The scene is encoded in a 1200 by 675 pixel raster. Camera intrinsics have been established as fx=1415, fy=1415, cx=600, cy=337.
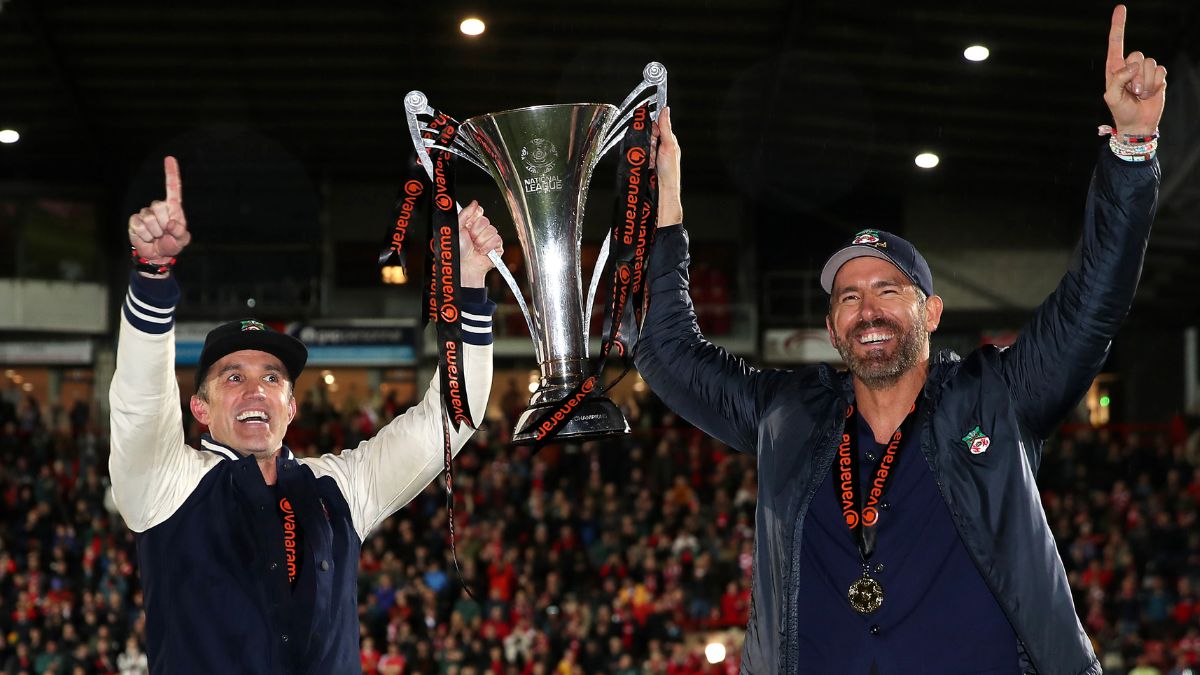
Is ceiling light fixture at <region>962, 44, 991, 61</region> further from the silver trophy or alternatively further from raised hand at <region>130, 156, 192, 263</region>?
raised hand at <region>130, 156, 192, 263</region>

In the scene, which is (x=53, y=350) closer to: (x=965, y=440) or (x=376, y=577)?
(x=376, y=577)

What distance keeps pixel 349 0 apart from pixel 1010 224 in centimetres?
1282

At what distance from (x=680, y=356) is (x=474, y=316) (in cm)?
59

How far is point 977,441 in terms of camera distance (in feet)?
9.55

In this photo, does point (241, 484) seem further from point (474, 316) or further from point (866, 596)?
point (866, 596)

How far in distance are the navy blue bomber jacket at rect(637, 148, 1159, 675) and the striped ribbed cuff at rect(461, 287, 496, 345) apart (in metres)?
0.77

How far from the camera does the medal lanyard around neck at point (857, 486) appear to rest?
290 centimetres

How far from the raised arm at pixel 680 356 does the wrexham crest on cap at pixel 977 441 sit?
1.73 ft

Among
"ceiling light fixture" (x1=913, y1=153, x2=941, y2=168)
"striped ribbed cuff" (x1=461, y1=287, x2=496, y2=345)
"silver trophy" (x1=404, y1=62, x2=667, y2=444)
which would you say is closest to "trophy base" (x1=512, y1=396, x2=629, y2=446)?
"silver trophy" (x1=404, y1=62, x2=667, y2=444)

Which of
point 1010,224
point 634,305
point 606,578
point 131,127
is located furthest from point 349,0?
point 634,305

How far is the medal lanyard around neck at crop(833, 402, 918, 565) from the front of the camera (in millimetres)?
2902

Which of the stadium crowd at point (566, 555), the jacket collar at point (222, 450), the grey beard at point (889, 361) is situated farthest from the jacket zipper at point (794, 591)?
the stadium crowd at point (566, 555)

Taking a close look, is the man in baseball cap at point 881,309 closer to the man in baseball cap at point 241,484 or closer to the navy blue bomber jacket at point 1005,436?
the navy blue bomber jacket at point 1005,436

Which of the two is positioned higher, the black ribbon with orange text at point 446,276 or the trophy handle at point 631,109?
the trophy handle at point 631,109
